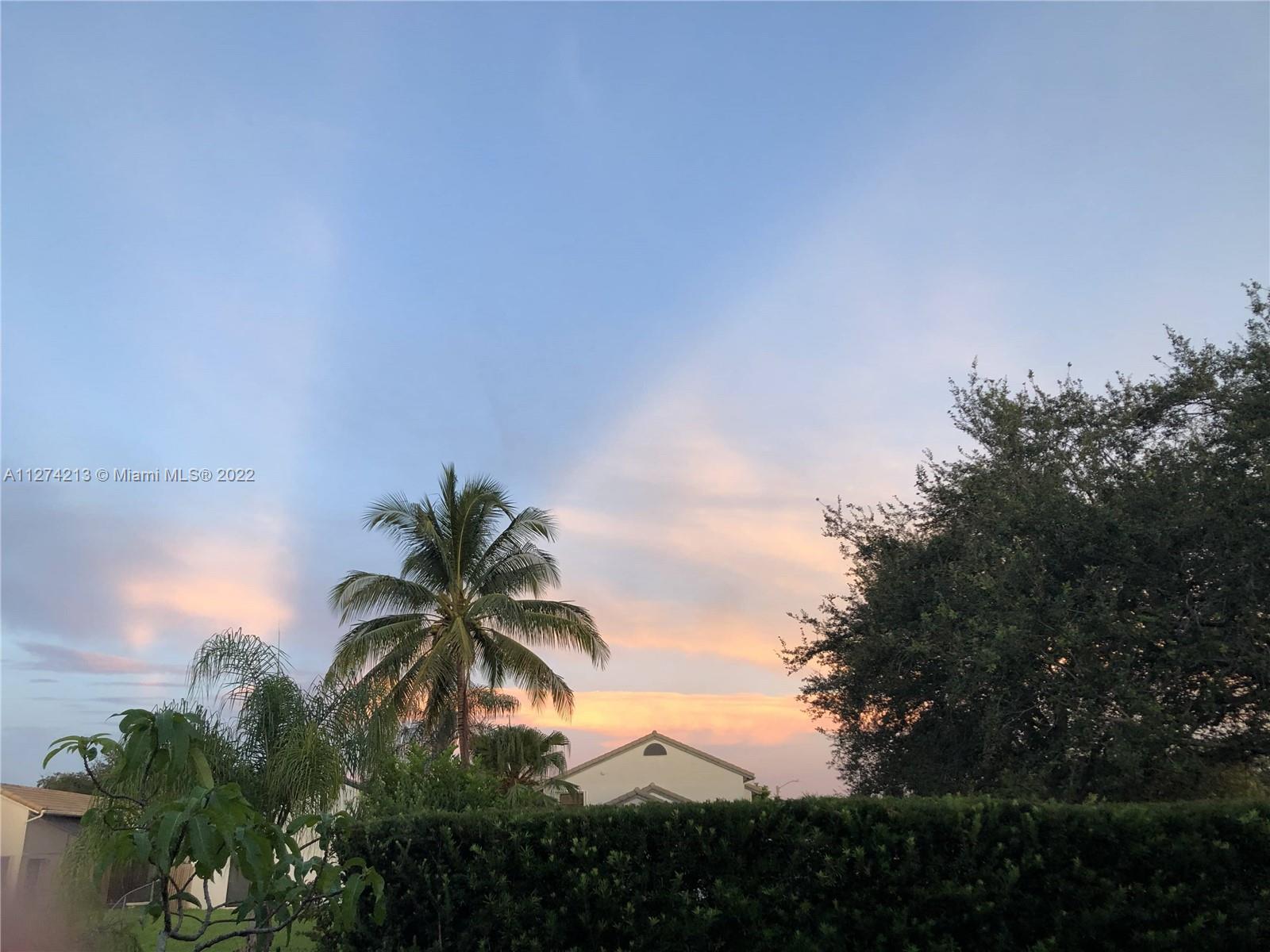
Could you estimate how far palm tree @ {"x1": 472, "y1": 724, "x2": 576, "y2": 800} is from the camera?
3050 centimetres

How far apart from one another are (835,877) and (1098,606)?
7.15 meters

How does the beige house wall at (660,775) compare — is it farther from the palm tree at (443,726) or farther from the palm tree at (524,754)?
the palm tree at (443,726)

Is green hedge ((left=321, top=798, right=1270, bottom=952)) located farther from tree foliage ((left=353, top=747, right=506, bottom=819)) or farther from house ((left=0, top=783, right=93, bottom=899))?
house ((left=0, top=783, right=93, bottom=899))

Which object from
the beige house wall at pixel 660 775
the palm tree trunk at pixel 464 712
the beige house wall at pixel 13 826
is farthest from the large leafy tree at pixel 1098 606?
the beige house wall at pixel 660 775

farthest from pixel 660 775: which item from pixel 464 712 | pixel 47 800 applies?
pixel 47 800

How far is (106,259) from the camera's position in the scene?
39.5 feet

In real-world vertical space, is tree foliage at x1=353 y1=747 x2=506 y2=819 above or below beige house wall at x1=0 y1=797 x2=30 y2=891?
below

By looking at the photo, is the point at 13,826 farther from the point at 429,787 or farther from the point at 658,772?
the point at 658,772

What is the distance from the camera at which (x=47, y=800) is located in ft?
88.5

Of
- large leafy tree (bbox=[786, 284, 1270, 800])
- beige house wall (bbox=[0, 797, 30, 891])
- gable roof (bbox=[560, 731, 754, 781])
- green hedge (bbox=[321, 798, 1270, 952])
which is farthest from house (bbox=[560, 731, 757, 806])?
green hedge (bbox=[321, 798, 1270, 952])

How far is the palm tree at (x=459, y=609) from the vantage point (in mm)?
22609

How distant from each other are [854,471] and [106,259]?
13786mm

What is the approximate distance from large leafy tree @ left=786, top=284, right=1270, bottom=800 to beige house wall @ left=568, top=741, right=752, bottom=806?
29866 mm

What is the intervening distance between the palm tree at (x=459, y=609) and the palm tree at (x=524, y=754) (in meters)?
6.47
